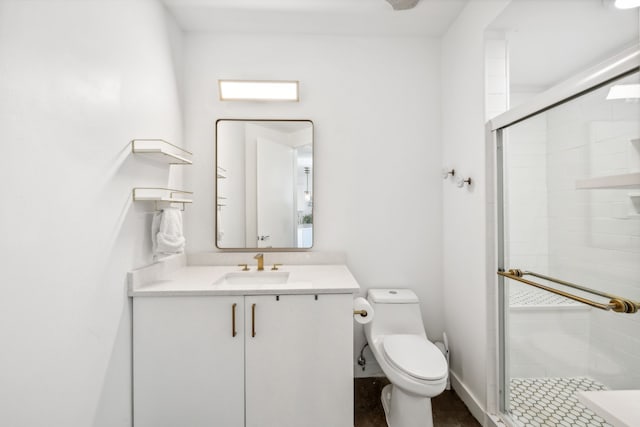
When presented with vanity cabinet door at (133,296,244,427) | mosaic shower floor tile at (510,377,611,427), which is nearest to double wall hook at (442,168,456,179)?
mosaic shower floor tile at (510,377,611,427)

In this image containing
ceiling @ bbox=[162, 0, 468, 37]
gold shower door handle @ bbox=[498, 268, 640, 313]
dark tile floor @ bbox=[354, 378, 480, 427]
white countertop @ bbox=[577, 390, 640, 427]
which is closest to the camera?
white countertop @ bbox=[577, 390, 640, 427]

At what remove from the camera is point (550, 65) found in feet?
6.08

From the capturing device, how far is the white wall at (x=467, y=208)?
171 cm

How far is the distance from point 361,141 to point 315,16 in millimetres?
875

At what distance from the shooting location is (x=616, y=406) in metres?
0.78

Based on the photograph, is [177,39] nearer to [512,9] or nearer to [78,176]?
[78,176]

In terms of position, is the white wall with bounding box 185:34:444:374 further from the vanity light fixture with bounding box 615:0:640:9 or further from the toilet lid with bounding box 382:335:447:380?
the vanity light fixture with bounding box 615:0:640:9

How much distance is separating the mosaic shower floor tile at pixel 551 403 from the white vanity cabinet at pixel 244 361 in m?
0.87

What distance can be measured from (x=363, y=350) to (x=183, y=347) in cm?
125

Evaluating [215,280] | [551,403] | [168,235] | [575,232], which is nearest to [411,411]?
[551,403]

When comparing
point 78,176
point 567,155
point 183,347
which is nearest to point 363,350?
point 183,347

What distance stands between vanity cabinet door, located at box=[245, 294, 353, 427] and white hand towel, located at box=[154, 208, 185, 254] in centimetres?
51

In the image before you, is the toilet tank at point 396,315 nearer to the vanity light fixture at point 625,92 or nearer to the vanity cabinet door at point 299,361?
the vanity cabinet door at point 299,361

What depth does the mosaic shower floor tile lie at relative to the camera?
1.29 m
